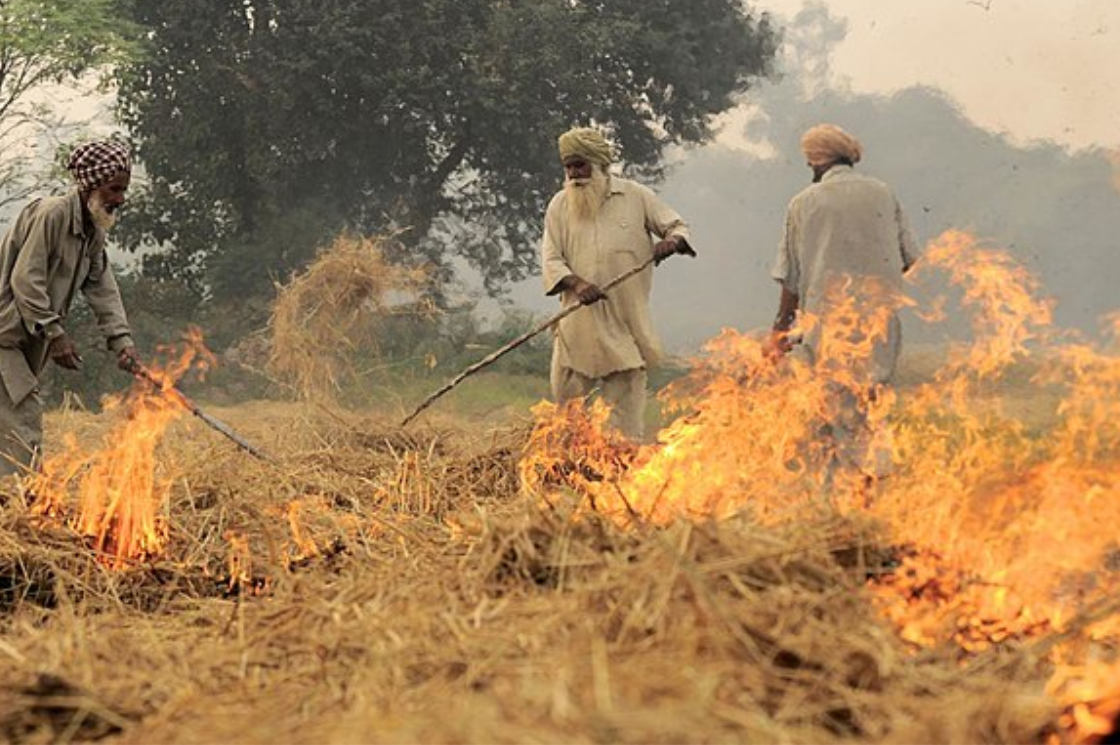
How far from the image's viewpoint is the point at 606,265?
26.6 ft

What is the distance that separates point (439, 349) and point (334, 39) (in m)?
5.08

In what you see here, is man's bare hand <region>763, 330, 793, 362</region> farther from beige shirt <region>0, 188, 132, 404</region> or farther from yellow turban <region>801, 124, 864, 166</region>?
beige shirt <region>0, 188, 132, 404</region>

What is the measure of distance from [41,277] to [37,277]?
2 cm

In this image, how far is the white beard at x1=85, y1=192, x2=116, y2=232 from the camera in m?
6.23

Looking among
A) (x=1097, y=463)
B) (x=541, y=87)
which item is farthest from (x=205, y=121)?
(x=1097, y=463)

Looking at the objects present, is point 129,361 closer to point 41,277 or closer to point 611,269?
point 41,277

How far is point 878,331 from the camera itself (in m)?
6.79

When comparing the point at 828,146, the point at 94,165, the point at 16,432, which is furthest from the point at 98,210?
the point at 828,146

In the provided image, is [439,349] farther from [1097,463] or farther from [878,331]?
[1097,463]

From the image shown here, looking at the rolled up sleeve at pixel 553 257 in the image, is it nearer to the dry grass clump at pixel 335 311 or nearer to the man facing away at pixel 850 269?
the man facing away at pixel 850 269

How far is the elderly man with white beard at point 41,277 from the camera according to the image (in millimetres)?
6172

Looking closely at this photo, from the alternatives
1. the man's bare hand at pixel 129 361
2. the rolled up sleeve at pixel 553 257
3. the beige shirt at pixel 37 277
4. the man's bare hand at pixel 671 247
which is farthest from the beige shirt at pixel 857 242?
the beige shirt at pixel 37 277

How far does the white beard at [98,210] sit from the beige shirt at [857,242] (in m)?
3.31

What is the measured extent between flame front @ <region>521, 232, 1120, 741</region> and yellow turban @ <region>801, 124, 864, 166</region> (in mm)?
711
